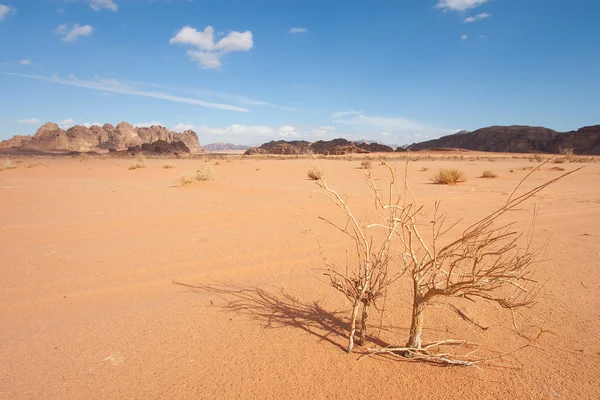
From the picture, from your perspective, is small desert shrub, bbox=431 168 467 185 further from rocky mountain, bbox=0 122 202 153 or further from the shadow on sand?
rocky mountain, bbox=0 122 202 153

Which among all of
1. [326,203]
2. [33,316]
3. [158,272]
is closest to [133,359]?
[33,316]

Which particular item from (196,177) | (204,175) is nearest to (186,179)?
(196,177)

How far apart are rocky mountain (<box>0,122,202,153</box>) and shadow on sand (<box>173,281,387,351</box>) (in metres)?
69.7

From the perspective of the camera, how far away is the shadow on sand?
2.79 metres

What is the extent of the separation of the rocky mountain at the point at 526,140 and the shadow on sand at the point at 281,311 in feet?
216

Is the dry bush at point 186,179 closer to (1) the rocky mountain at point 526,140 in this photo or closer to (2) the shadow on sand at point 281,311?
(2) the shadow on sand at point 281,311

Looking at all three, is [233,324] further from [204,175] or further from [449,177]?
[449,177]

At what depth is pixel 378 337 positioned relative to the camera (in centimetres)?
270

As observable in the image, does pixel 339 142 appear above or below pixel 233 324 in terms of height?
above

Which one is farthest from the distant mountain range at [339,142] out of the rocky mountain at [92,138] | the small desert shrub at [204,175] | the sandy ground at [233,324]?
the sandy ground at [233,324]

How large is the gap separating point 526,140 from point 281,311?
83.1 metres

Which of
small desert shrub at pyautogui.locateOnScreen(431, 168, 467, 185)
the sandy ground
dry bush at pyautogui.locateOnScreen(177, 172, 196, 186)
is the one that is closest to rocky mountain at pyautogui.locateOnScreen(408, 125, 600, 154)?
small desert shrub at pyautogui.locateOnScreen(431, 168, 467, 185)

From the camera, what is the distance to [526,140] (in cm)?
7006

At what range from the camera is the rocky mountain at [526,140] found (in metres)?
60.5
